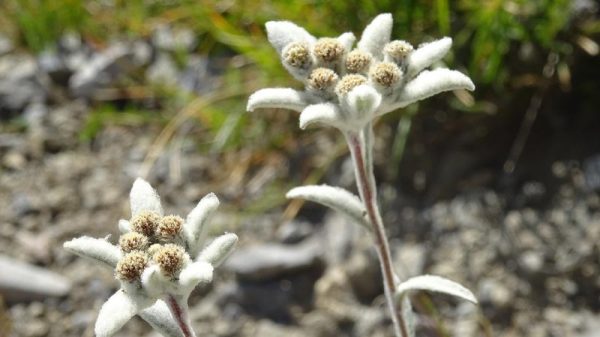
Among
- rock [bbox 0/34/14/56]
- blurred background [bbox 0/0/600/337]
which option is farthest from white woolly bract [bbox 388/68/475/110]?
rock [bbox 0/34/14/56]

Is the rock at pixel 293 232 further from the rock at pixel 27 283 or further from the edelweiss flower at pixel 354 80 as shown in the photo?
the edelweiss flower at pixel 354 80

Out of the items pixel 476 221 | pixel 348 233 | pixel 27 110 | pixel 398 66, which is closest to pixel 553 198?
pixel 476 221

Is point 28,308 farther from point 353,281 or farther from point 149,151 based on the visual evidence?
point 353,281

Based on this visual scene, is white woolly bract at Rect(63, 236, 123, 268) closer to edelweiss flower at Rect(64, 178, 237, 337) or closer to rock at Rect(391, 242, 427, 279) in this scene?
edelweiss flower at Rect(64, 178, 237, 337)

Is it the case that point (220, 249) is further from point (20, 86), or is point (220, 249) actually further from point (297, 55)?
point (20, 86)

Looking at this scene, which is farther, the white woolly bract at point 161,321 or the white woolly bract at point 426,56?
the white woolly bract at point 426,56

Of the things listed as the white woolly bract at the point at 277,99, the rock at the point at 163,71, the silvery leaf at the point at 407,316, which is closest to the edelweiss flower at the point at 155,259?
the white woolly bract at the point at 277,99
